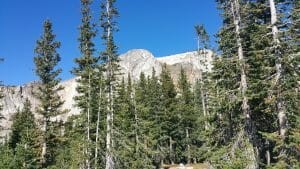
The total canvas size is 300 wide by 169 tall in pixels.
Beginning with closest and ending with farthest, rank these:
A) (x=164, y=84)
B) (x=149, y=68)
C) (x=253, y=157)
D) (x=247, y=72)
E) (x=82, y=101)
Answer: (x=253, y=157)
(x=247, y=72)
(x=82, y=101)
(x=164, y=84)
(x=149, y=68)

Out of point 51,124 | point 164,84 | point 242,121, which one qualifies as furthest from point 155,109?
point 242,121

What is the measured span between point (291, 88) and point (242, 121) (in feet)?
21.1

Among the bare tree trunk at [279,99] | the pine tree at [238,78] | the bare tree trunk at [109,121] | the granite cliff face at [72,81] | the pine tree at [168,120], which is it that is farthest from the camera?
the granite cliff face at [72,81]

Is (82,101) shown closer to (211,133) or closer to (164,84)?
(211,133)

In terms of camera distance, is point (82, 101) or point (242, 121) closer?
point (242, 121)

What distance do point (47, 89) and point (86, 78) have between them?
5.08 metres

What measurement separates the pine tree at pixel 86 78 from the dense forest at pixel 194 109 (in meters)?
0.10

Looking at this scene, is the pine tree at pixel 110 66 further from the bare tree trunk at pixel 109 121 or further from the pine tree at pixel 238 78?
the pine tree at pixel 238 78

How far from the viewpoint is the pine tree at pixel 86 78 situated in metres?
33.6

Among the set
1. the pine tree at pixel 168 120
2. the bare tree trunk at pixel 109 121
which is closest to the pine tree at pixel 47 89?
the bare tree trunk at pixel 109 121

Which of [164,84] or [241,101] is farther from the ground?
[164,84]

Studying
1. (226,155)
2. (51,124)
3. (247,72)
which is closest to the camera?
(226,155)

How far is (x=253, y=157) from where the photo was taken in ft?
63.8

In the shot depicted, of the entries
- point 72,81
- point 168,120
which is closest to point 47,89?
point 168,120
